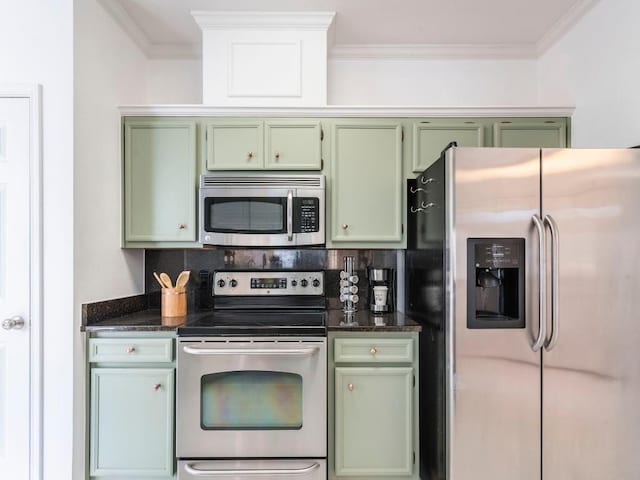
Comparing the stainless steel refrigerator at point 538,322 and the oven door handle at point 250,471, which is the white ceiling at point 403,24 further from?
the oven door handle at point 250,471

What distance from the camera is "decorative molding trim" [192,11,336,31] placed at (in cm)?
238

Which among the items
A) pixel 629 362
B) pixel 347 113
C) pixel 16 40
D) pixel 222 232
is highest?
pixel 16 40

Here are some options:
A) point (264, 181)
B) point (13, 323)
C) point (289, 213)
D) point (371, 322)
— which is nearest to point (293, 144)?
point (264, 181)

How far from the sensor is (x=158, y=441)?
2.04m

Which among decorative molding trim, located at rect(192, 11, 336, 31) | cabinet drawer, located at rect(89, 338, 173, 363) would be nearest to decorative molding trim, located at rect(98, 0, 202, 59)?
decorative molding trim, located at rect(192, 11, 336, 31)

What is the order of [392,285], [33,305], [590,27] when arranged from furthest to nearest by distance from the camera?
1. [392,285]
2. [590,27]
3. [33,305]

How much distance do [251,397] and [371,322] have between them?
0.74m

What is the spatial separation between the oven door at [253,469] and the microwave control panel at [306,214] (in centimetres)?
123

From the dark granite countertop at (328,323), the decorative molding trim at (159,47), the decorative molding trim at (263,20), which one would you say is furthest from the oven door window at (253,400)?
the decorative molding trim at (159,47)

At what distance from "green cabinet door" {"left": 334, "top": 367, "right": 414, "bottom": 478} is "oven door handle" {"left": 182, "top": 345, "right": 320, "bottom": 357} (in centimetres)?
22

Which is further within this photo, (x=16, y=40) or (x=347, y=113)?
(x=347, y=113)

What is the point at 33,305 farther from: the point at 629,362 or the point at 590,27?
the point at 590,27

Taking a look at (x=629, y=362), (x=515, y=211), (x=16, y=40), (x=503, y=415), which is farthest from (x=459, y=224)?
(x=16, y=40)

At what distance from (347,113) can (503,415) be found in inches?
69.1
